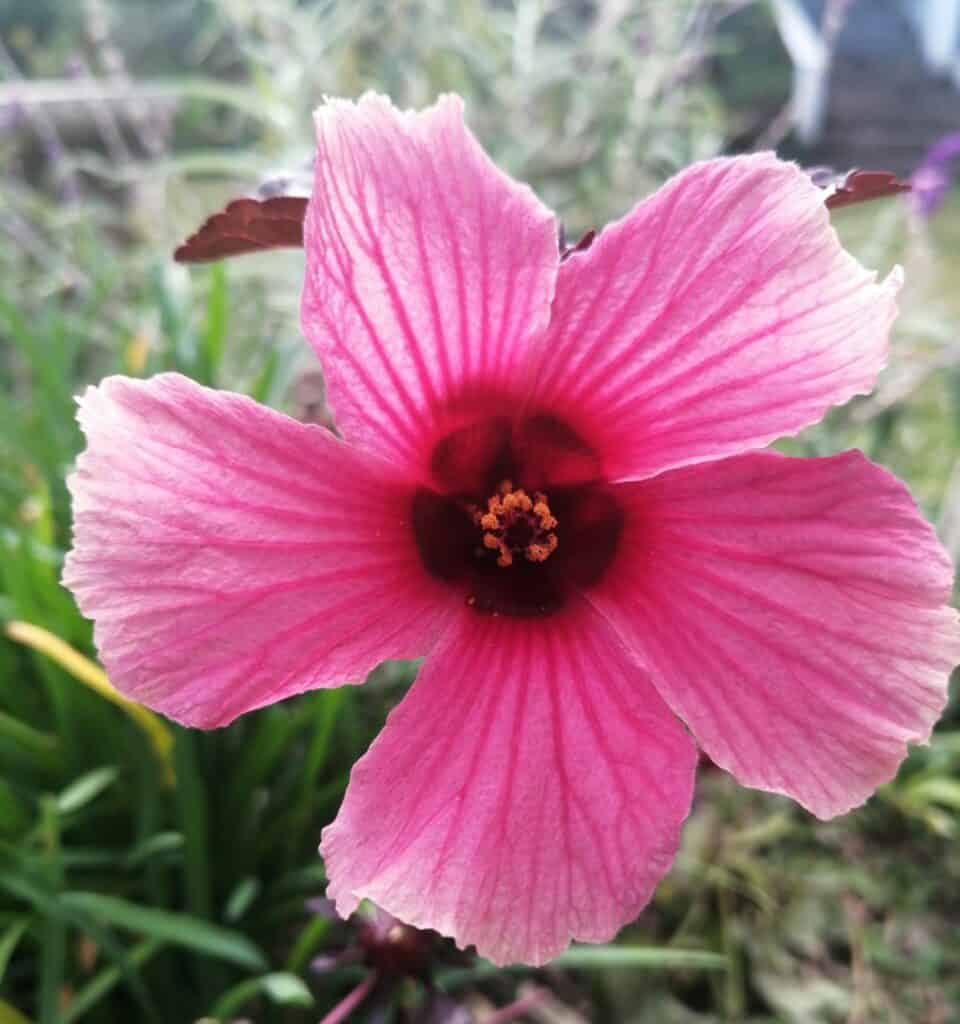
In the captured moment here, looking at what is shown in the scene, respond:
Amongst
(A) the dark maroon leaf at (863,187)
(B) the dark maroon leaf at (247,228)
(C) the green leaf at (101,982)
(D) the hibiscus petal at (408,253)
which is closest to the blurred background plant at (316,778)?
(C) the green leaf at (101,982)

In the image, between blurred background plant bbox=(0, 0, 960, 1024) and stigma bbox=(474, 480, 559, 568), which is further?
blurred background plant bbox=(0, 0, 960, 1024)

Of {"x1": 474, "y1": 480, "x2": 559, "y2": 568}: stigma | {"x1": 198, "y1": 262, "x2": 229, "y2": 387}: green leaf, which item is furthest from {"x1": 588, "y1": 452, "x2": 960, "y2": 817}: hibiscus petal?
{"x1": 198, "y1": 262, "x2": 229, "y2": 387}: green leaf

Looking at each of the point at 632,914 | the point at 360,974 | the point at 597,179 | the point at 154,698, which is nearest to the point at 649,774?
the point at 632,914

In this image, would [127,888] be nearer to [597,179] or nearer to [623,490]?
[623,490]

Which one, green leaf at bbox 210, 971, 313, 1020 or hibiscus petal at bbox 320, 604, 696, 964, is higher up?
hibiscus petal at bbox 320, 604, 696, 964

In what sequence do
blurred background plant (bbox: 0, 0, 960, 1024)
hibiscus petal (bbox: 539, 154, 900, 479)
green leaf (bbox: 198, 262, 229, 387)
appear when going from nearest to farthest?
hibiscus petal (bbox: 539, 154, 900, 479) → blurred background plant (bbox: 0, 0, 960, 1024) → green leaf (bbox: 198, 262, 229, 387)

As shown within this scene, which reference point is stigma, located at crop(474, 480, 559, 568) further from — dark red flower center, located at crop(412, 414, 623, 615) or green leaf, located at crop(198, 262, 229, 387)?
green leaf, located at crop(198, 262, 229, 387)

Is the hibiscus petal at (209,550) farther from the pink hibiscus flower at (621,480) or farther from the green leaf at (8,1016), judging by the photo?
the green leaf at (8,1016)
